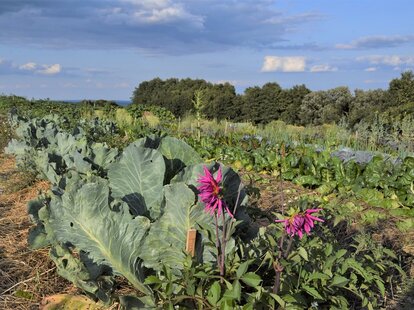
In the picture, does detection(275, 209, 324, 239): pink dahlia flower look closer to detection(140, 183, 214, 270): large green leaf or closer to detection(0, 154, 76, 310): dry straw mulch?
detection(140, 183, 214, 270): large green leaf

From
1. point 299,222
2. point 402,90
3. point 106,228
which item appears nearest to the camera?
point 299,222

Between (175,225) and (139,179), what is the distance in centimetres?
48

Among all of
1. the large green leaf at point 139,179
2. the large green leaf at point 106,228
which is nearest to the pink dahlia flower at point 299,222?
the large green leaf at point 106,228

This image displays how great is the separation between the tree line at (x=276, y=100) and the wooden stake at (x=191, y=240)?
34.9 meters

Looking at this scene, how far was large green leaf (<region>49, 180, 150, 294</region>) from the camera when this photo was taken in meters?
2.76

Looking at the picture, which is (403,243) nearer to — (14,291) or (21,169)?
(14,291)

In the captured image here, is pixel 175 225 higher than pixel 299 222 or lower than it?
lower

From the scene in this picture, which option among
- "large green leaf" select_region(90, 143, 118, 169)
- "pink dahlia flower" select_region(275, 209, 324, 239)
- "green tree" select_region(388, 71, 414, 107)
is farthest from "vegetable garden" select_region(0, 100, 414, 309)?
"green tree" select_region(388, 71, 414, 107)

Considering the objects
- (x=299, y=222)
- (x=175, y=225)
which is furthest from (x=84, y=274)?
(x=299, y=222)

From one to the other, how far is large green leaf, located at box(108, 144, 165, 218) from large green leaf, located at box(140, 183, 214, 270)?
0.78 ft

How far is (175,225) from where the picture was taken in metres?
2.66

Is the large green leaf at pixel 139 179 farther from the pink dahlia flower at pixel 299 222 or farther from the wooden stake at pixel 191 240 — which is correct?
the pink dahlia flower at pixel 299 222

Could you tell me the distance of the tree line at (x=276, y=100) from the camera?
38031 mm

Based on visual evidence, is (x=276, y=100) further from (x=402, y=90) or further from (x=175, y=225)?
(x=175, y=225)
